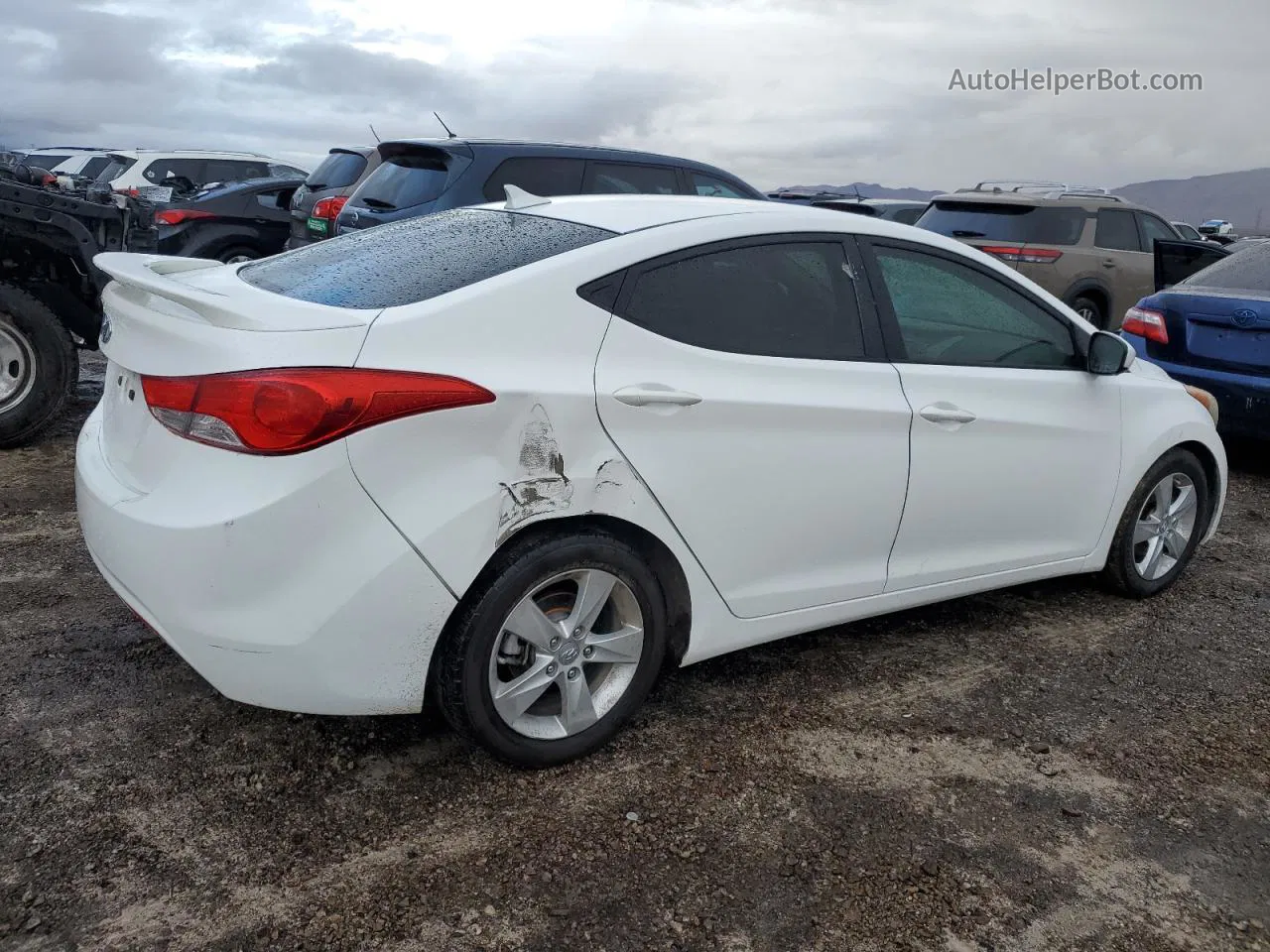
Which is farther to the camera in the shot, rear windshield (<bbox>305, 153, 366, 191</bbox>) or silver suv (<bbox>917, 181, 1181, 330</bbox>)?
silver suv (<bbox>917, 181, 1181, 330</bbox>)

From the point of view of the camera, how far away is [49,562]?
169 inches

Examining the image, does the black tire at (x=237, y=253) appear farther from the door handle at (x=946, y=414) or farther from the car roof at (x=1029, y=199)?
the door handle at (x=946, y=414)

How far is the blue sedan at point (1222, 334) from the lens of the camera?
6.22 meters

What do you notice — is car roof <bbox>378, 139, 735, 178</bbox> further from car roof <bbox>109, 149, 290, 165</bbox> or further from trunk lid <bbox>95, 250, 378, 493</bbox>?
car roof <bbox>109, 149, 290, 165</bbox>

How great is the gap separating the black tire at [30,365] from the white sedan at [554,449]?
2.78 m

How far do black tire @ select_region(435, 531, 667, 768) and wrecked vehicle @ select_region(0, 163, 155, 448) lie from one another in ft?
13.5

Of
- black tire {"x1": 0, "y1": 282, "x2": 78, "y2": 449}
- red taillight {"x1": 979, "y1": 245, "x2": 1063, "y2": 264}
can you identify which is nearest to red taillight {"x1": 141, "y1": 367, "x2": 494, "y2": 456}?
black tire {"x1": 0, "y1": 282, "x2": 78, "y2": 449}

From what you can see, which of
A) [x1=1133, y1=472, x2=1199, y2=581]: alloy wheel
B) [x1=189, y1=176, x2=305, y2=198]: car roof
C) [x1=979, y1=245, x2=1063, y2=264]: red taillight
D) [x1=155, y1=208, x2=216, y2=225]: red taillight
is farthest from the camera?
[x1=189, y1=176, x2=305, y2=198]: car roof

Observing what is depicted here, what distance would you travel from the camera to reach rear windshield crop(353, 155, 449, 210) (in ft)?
23.3

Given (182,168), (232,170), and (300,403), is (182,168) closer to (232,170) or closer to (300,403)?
(232,170)

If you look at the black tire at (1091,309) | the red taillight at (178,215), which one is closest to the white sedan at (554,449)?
the red taillight at (178,215)

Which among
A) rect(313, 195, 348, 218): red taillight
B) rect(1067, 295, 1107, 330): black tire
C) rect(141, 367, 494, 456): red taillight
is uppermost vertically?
rect(141, 367, 494, 456): red taillight

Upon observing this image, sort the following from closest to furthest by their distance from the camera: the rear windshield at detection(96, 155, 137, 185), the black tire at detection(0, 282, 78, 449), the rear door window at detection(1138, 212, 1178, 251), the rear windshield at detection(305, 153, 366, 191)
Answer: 1. the black tire at detection(0, 282, 78, 449)
2. the rear windshield at detection(305, 153, 366, 191)
3. the rear door window at detection(1138, 212, 1178, 251)
4. the rear windshield at detection(96, 155, 137, 185)

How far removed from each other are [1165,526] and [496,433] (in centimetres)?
317
